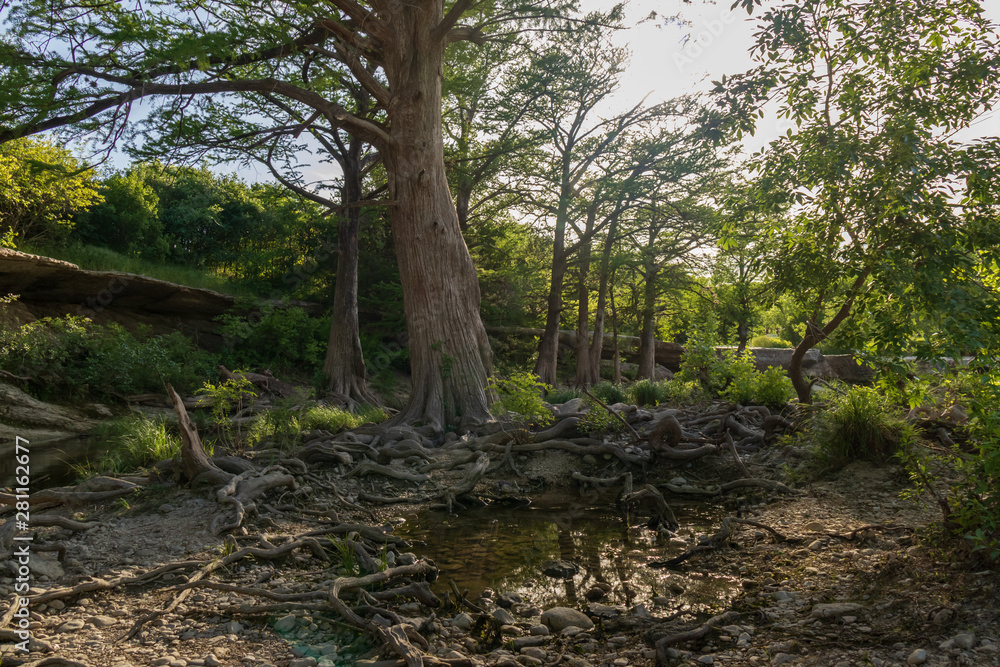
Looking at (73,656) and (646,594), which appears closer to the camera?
(73,656)

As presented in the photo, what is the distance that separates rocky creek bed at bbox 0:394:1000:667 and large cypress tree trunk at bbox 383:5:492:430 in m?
2.52

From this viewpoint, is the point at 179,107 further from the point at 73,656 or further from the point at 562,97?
the point at 562,97


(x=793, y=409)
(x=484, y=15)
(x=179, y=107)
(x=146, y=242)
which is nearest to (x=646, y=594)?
(x=793, y=409)

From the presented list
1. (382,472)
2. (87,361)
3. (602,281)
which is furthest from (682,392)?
(87,361)

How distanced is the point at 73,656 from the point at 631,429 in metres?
6.38

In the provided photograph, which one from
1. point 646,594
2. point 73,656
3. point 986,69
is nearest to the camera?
point 73,656

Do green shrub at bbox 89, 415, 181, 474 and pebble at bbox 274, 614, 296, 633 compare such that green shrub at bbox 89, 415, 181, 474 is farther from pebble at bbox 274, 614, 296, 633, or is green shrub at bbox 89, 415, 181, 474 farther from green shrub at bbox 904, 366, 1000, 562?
green shrub at bbox 904, 366, 1000, 562

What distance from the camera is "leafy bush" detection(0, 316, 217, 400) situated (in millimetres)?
12961

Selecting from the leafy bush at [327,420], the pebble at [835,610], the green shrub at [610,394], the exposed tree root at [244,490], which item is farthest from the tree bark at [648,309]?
the pebble at [835,610]

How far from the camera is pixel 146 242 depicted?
880 inches

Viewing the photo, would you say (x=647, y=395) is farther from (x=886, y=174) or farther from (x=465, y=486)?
(x=886, y=174)

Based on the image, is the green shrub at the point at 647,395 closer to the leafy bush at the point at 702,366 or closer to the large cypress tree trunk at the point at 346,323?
the leafy bush at the point at 702,366

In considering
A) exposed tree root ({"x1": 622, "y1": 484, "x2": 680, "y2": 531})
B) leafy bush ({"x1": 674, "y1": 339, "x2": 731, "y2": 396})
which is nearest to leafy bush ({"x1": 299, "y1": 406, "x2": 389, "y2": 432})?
exposed tree root ({"x1": 622, "y1": 484, "x2": 680, "y2": 531})

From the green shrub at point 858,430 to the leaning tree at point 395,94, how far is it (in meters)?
4.96
